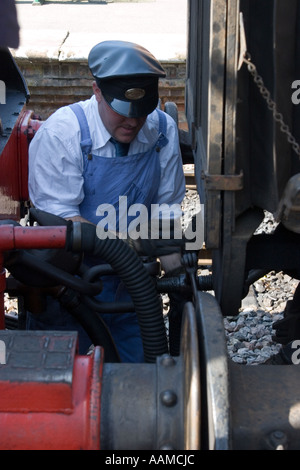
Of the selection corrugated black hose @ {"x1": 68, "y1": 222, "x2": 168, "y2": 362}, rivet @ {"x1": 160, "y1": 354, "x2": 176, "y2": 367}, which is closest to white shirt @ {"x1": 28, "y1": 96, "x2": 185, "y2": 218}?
corrugated black hose @ {"x1": 68, "y1": 222, "x2": 168, "y2": 362}

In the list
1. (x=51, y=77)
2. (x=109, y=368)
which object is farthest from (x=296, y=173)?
(x=51, y=77)

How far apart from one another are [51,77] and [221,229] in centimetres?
570

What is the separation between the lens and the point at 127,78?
9.00ft

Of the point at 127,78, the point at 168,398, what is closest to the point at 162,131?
the point at 127,78

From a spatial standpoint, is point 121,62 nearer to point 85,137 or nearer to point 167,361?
point 85,137

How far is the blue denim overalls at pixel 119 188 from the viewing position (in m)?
3.04

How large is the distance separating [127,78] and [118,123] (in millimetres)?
263

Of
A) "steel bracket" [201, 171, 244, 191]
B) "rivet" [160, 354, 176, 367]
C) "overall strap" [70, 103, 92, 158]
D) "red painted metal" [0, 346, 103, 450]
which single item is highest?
"overall strap" [70, 103, 92, 158]

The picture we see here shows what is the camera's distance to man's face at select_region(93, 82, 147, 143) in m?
2.92

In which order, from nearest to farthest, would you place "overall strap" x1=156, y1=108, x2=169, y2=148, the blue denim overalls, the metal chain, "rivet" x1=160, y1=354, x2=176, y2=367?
1. "rivet" x1=160, y1=354, x2=176, y2=367
2. the metal chain
3. the blue denim overalls
4. "overall strap" x1=156, y1=108, x2=169, y2=148

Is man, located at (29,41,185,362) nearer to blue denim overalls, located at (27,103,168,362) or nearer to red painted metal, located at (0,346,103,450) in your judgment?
blue denim overalls, located at (27,103,168,362)

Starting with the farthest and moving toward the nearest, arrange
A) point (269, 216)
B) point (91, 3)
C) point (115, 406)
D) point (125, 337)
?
point (91, 3), point (269, 216), point (125, 337), point (115, 406)

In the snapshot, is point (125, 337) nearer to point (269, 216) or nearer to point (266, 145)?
point (266, 145)

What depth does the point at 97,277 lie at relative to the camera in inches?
105
